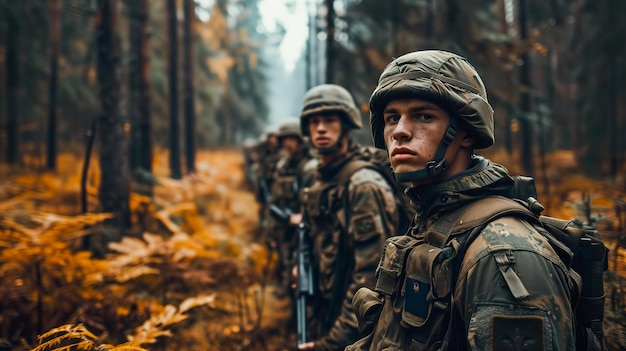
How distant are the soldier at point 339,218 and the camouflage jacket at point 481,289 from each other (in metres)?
Answer: 1.34

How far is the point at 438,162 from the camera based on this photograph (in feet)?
6.38

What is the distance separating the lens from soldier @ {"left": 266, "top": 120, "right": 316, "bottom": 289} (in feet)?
21.4

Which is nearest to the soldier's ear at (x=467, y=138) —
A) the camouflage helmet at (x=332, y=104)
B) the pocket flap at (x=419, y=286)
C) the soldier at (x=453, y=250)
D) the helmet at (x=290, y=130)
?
the soldier at (x=453, y=250)

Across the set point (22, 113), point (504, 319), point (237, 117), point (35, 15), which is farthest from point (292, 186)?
point (237, 117)

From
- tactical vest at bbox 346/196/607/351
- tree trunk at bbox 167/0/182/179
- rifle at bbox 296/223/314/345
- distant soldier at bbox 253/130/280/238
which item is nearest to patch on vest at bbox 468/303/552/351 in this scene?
tactical vest at bbox 346/196/607/351

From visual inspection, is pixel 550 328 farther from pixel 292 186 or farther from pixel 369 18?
pixel 369 18

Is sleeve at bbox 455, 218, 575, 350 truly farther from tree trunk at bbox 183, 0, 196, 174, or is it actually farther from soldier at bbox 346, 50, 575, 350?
tree trunk at bbox 183, 0, 196, 174

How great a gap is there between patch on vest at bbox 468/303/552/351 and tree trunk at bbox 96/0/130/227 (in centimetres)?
707

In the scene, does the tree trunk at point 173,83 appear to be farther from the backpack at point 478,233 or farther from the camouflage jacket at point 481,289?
the backpack at point 478,233

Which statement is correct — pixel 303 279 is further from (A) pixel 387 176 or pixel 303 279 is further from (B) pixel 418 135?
(B) pixel 418 135

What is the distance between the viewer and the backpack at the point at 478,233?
5.58ft

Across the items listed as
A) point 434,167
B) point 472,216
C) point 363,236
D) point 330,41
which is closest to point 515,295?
point 472,216

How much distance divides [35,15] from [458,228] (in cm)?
1943

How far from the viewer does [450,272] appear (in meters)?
1.69
